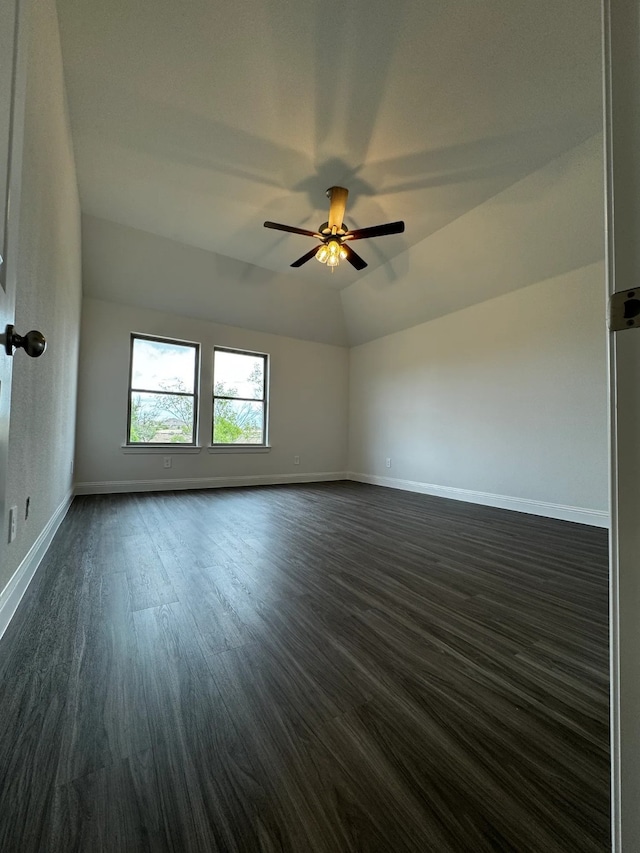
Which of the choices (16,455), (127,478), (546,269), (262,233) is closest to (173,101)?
(262,233)

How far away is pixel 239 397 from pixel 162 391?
111 centimetres

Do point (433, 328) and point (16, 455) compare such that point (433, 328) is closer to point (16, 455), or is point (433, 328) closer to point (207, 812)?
point (16, 455)

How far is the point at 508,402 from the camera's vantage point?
12.8 ft

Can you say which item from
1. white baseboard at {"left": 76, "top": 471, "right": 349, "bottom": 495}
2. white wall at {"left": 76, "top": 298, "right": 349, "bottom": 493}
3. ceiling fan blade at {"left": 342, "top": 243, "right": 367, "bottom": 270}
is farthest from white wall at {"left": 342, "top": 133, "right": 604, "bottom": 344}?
white baseboard at {"left": 76, "top": 471, "right": 349, "bottom": 495}

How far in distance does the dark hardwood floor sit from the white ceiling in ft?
9.74

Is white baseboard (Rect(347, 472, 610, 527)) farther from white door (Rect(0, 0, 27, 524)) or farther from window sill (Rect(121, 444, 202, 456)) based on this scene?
white door (Rect(0, 0, 27, 524))

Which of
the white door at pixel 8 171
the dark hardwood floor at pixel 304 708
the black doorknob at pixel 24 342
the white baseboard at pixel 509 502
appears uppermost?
the white door at pixel 8 171

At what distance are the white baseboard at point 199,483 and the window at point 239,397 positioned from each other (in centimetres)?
57

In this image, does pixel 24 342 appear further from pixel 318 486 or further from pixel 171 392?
pixel 318 486

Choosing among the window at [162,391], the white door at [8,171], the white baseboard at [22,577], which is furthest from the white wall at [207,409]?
the white door at [8,171]

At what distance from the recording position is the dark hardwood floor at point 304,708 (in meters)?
0.68

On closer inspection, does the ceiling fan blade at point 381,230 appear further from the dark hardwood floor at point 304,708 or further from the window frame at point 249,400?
the window frame at point 249,400

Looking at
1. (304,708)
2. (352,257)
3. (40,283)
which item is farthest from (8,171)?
(352,257)

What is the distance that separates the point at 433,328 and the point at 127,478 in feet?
15.3
